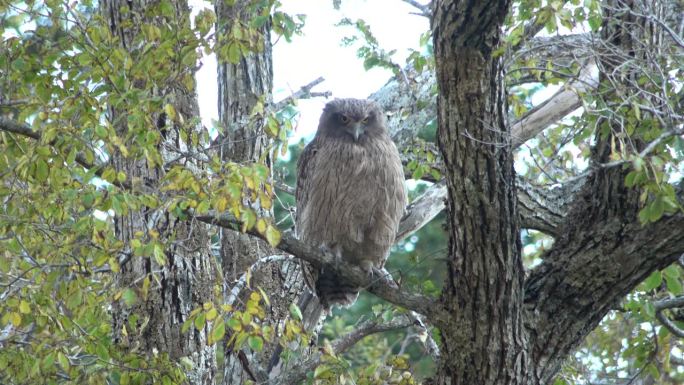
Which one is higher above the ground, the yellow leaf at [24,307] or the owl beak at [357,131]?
the owl beak at [357,131]

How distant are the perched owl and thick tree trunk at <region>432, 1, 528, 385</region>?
65.6 inches

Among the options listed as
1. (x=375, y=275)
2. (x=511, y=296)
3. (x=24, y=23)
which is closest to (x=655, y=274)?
(x=511, y=296)

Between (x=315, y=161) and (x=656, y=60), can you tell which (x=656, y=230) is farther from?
(x=315, y=161)

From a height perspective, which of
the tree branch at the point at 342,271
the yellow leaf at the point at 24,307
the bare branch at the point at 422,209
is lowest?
the yellow leaf at the point at 24,307

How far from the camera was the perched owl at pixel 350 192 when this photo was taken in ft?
19.1

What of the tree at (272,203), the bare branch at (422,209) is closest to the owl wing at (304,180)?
the tree at (272,203)

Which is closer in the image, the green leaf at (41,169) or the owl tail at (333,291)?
the green leaf at (41,169)

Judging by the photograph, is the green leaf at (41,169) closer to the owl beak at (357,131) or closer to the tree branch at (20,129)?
the tree branch at (20,129)

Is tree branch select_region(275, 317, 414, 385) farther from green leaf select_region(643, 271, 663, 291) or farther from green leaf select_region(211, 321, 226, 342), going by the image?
green leaf select_region(643, 271, 663, 291)

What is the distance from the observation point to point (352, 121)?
19.8ft

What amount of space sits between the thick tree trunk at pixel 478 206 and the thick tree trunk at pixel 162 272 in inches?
63.3

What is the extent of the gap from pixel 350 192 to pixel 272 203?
1336mm

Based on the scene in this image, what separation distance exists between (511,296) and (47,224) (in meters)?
2.60

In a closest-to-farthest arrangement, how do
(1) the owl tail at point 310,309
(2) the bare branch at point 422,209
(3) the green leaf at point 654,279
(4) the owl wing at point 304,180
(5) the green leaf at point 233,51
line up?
(3) the green leaf at point 654,279 → (5) the green leaf at point 233,51 → (4) the owl wing at point 304,180 → (1) the owl tail at point 310,309 → (2) the bare branch at point 422,209
